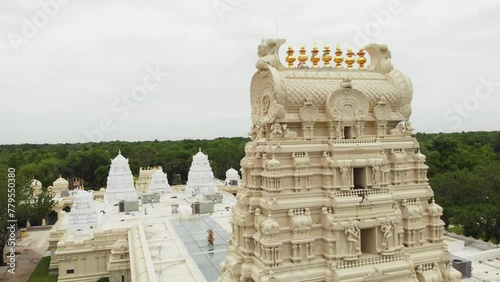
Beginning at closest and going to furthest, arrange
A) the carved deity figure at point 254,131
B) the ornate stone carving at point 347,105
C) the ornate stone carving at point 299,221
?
the ornate stone carving at point 299,221 < the ornate stone carving at point 347,105 < the carved deity figure at point 254,131

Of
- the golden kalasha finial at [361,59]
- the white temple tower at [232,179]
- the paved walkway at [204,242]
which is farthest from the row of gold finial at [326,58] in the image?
the white temple tower at [232,179]

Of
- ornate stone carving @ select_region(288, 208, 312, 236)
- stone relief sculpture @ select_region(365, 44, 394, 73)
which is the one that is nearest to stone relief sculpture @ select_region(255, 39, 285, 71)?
stone relief sculpture @ select_region(365, 44, 394, 73)

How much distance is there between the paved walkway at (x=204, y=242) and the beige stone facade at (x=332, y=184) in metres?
4.95

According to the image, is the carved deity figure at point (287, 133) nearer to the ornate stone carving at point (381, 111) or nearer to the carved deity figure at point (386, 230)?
the ornate stone carving at point (381, 111)

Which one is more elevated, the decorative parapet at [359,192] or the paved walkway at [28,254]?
the decorative parapet at [359,192]

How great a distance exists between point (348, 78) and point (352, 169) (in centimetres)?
343

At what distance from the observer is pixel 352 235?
13477mm

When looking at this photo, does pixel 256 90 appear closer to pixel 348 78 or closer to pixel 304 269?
pixel 348 78

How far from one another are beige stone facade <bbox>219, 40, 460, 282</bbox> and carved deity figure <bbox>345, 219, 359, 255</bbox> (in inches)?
1.4

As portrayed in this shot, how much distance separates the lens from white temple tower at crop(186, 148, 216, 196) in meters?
47.5

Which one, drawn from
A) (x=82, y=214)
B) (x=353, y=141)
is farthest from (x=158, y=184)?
(x=353, y=141)

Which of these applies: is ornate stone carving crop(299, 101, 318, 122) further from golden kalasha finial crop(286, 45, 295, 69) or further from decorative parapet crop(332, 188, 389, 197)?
decorative parapet crop(332, 188, 389, 197)

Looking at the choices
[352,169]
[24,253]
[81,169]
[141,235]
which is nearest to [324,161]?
[352,169]

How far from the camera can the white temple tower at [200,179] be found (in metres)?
47.5
